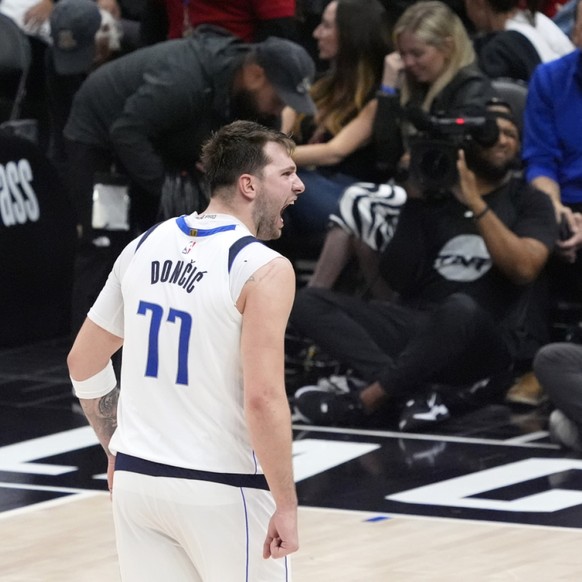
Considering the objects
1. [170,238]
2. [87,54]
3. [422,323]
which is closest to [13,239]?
[87,54]

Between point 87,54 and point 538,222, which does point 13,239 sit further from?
point 538,222

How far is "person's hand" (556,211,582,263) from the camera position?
25.0 feet

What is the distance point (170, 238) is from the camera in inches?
145

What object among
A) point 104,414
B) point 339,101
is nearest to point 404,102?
point 339,101

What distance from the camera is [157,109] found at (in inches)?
308

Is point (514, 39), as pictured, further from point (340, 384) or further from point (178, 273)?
point (178, 273)

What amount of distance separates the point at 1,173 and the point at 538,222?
2.97 metres

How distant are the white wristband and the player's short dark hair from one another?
0.58m

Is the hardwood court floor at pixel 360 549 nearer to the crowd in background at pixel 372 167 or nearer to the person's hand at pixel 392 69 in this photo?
the crowd in background at pixel 372 167

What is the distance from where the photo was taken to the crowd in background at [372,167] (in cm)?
746

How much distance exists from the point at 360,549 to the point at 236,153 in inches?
88.0

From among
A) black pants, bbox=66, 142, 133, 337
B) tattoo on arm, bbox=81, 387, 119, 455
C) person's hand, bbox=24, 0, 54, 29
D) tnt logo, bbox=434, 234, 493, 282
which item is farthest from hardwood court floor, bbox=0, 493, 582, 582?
person's hand, bbox=24, 0, 54, 29

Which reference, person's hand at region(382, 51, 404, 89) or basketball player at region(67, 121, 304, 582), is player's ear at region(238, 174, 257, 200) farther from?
person's hand at region(382, 51, 404, 89)

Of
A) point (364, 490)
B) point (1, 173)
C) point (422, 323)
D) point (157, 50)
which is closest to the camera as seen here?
point (364, 490)
